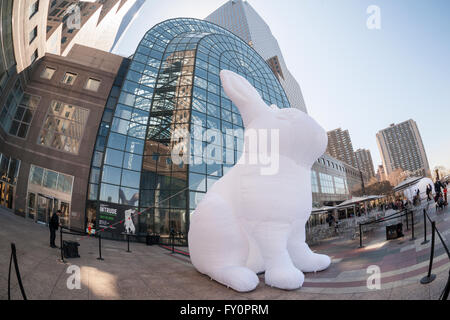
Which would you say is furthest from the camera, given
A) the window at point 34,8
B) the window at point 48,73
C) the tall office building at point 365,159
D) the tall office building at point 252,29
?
the tall office building at point 365,159

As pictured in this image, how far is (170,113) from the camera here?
50.6 feet

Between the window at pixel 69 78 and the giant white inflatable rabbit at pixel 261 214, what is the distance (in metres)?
16.0

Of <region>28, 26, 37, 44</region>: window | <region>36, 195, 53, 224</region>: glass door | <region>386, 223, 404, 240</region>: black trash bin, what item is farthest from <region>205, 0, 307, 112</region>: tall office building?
<region>36, 195, 53, 224</region>: glass door

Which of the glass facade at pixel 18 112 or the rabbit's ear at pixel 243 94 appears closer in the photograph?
the rabbit's ear at pixel 243 94

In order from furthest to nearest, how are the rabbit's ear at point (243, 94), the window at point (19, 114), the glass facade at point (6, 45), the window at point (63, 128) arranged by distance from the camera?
the window at point (63, 128)
the window at point (19, 114)
the glass facade at point (6, 45)
the rabbit's ear at point (243, 94)

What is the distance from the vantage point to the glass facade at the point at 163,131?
530 inches

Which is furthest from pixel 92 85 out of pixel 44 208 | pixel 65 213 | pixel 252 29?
pixel 252 29

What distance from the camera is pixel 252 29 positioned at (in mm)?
88375

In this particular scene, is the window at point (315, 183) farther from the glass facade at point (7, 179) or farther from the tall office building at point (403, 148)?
the tall office building at point (403, 148)

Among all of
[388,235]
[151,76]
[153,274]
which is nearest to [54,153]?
[151,76]

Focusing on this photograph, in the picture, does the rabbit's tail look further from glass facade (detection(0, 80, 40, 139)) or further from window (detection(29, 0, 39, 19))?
window (detection(29, 0, 39, 19))

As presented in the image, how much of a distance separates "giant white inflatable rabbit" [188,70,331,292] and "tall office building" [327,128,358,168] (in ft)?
285

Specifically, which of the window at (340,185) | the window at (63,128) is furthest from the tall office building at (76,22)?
the window at (340,185)

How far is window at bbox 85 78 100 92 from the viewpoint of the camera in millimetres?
15492
